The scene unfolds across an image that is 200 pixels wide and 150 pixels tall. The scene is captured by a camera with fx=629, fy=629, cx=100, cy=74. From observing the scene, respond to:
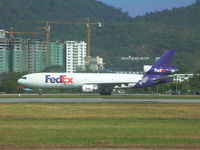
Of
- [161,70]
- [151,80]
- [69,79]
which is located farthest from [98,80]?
[161,70]

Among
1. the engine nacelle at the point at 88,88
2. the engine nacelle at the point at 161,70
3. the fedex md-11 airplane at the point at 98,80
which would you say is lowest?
the engine nacelle at the point at 88,88

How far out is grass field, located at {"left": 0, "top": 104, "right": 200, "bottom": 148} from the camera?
86.4 ft

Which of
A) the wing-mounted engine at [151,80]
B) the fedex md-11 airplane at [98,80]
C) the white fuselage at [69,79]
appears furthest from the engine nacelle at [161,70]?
the white fuselage at [69,79]

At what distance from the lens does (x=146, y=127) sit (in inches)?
1282

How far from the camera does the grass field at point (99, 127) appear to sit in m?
26.3

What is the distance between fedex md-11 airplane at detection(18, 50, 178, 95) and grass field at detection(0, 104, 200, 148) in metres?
39.1

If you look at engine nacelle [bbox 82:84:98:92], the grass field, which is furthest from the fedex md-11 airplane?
the grass field

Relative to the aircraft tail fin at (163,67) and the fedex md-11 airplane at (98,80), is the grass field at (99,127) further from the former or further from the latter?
the aircraft tail fin at (163,67)

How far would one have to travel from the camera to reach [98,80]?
8756cm

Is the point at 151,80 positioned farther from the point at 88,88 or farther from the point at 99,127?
the point at 99,127

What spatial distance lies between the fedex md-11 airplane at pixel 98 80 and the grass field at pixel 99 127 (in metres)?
39.1

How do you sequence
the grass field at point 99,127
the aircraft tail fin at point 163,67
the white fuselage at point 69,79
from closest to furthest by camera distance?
the grass field at point 99,127
the white fuselage at point 69,79
the aircraft tail fin at point 163,67

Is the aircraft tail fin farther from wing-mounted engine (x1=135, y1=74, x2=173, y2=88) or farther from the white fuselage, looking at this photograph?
the white fuselage

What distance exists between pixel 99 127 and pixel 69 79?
175 ft
